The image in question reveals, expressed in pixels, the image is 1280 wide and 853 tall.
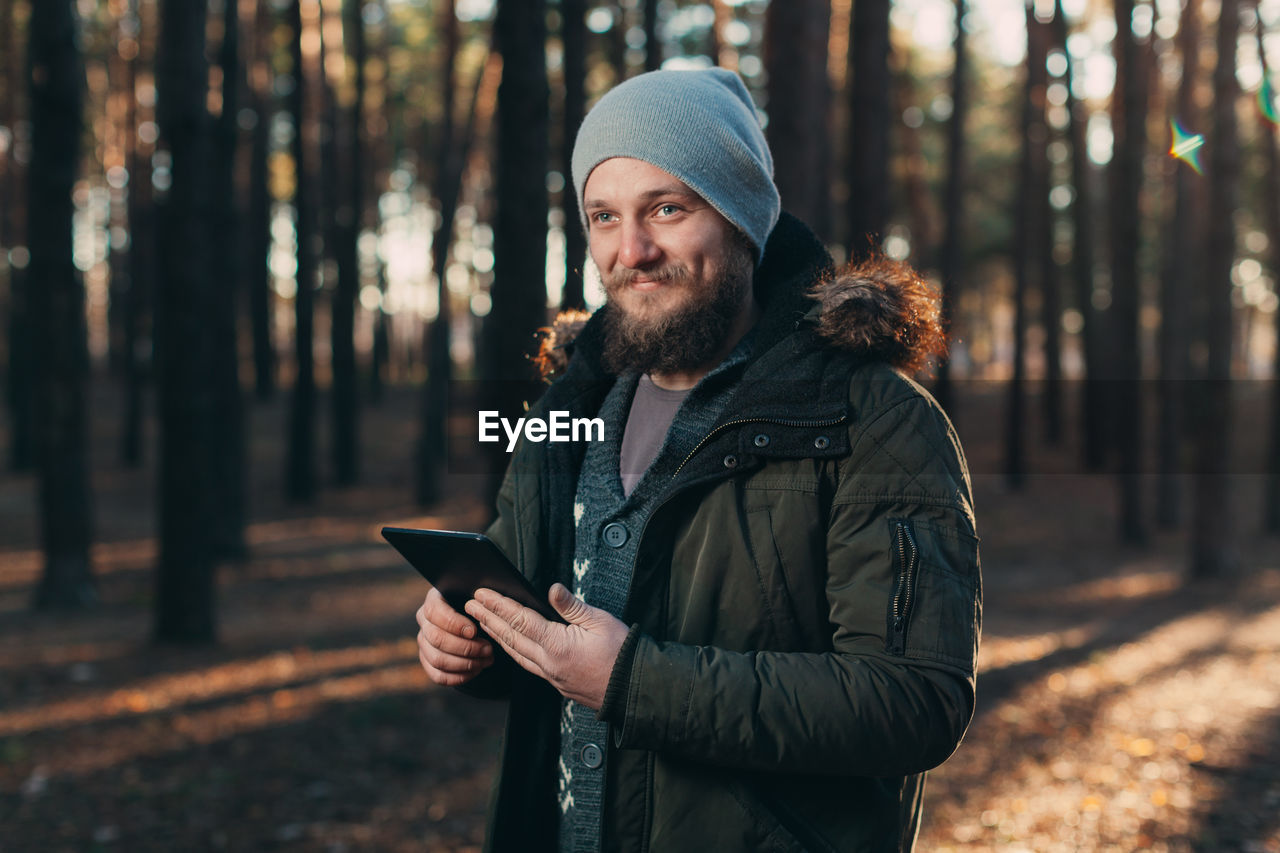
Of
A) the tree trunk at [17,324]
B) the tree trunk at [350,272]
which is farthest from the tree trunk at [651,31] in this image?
the tree trunk at [17,324]

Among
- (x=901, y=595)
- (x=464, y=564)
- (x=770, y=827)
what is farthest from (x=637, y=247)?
(x=770, y=827)

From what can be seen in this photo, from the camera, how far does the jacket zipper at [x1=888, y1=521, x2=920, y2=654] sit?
1.73 meters

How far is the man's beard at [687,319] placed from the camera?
7.28 ft

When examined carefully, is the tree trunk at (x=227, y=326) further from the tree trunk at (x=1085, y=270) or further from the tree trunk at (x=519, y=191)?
the tree trunk at (x=1085, y=270)

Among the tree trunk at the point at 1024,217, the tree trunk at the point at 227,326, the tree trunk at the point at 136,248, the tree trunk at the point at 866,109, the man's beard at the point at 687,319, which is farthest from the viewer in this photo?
the tree trunk at the point at 136,248

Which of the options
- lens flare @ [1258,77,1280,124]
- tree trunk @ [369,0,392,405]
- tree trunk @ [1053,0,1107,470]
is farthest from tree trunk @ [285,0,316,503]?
lens flare @ [1258,77,1280,124]

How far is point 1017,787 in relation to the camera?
20.5ft

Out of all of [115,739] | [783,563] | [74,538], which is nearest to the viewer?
[783,563]

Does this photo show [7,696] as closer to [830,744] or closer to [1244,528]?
[830,744]

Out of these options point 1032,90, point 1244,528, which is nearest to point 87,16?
point 1032,90

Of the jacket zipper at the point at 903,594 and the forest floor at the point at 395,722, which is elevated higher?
the jacket zipper at the point at 903,594

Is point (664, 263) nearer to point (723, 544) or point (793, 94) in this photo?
point (723, 544)

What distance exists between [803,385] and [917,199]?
71.7 ft

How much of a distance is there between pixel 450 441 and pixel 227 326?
962 centimetres
